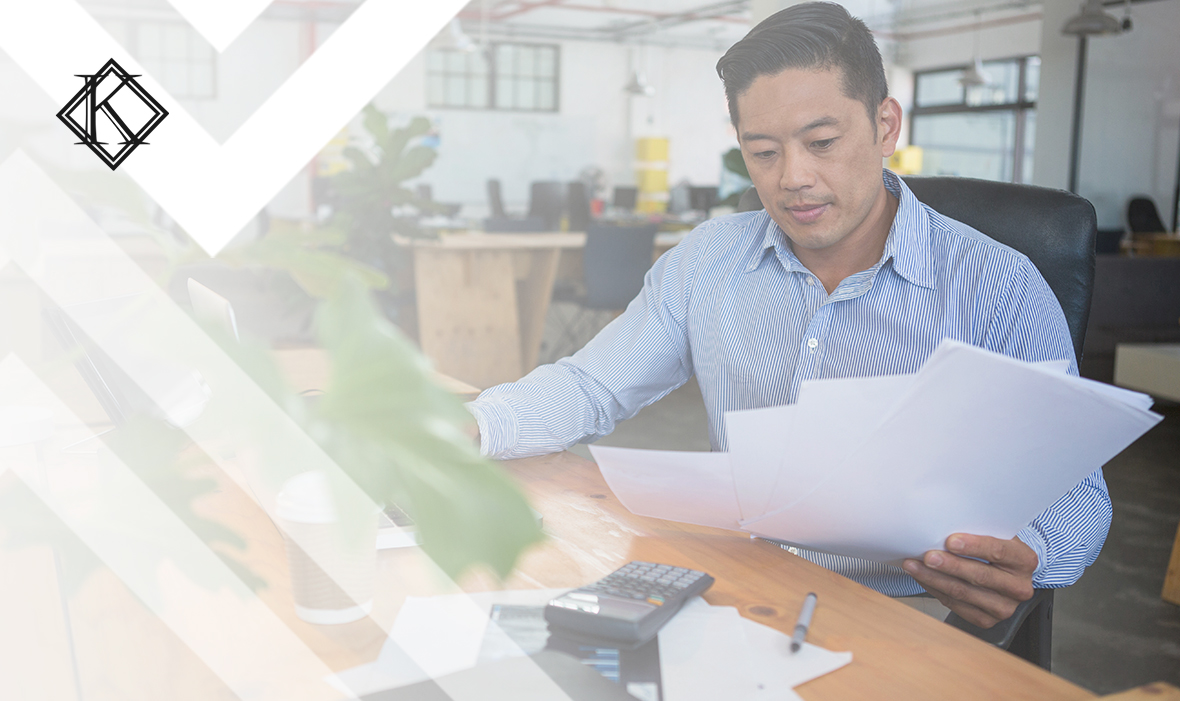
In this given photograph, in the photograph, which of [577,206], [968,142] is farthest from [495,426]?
[968,142]

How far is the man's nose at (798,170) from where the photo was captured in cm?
120

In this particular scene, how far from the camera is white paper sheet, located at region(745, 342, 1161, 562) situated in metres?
0.69

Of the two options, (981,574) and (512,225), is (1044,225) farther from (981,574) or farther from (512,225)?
(512,225)

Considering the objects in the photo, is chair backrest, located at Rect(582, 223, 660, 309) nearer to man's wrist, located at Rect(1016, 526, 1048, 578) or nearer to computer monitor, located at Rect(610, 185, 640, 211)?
man's wrist, located at Rect(1016, 526, 1048, 578)

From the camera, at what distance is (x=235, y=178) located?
0.40 m

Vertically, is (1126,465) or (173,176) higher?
(173,176)

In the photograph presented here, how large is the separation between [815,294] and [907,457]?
Answer: 0.59 metres

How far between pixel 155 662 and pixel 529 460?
0.62 m

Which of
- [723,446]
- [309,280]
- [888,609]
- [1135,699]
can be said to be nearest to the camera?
[309,280]

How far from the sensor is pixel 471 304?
461 cm

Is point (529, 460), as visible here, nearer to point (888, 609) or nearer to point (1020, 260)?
point (888, 609)

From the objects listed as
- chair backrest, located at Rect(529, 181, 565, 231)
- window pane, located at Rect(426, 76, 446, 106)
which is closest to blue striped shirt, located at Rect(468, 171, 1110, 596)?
chair backrest, located at Rect(529, 181, 565, 231)

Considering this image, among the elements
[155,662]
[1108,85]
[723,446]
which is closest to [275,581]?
[155,662]

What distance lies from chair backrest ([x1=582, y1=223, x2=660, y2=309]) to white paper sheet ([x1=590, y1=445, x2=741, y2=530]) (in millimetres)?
3956
